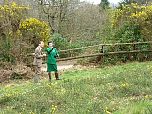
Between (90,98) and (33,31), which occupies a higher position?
(33,31)

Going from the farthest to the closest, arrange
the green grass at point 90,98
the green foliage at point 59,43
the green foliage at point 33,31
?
the green foliage at point 59,43, the green foliage at point 33,31, the green grass at point 90,98

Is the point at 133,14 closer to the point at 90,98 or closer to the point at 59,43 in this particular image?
the point at 59,43

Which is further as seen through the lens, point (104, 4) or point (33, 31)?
point (104, 4)

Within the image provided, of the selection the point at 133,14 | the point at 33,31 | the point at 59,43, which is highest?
the point at 133,14

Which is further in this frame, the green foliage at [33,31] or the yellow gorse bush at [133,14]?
the yellow gorse bush at [133,14]

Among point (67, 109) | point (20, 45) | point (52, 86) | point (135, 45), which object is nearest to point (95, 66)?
point (135, 45)

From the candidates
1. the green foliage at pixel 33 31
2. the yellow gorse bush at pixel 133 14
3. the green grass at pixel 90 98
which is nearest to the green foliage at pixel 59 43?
the yellow gorse bush at pixel 133 14

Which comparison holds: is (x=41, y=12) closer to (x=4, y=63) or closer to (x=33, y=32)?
(x=33, y=32)

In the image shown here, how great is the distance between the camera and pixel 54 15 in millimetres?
35750

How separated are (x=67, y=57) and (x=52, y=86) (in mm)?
13710

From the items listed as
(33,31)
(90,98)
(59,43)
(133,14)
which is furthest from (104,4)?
(90,98)

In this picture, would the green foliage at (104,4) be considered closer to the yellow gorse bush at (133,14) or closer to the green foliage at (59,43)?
the green foliage at (59,43)

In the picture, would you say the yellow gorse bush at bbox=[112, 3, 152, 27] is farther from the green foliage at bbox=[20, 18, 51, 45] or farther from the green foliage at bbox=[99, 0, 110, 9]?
the green foliage at bbox=[99, 0, 110, 9]

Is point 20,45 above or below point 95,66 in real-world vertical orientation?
above
